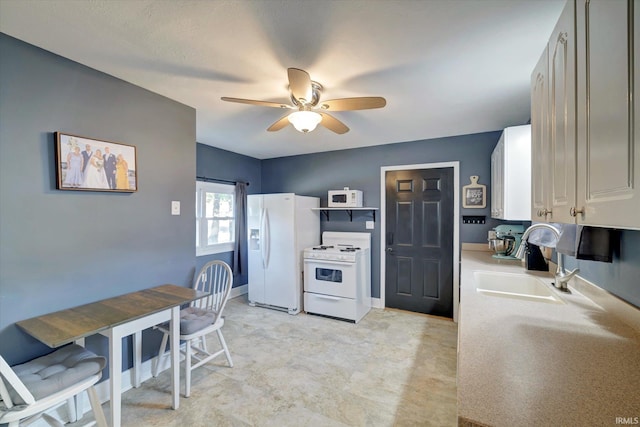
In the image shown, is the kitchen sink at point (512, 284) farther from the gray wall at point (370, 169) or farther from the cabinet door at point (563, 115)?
the gray wall at point (370, 169)

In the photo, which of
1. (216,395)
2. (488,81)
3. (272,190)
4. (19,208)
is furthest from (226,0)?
(272,190)

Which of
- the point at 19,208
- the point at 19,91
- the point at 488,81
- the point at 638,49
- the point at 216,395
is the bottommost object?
the point at 216,395

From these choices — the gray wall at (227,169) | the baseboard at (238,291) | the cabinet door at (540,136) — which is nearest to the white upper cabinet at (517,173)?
the cabinet door at (540,136)

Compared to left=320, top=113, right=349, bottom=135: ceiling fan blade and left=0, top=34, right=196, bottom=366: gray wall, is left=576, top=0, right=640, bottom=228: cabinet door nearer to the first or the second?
left=320, top=113, right=349, bottom=135: ceiling fan blade

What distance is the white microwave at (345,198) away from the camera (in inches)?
150

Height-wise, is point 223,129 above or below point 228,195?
above

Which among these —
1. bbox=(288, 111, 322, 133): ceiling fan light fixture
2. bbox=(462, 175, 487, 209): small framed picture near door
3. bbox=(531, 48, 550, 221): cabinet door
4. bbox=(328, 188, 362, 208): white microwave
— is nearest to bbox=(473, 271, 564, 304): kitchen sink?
bbox=(531, 48, 550, 221): cabinet door

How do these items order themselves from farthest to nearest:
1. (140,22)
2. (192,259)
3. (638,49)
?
(192,259) < (140,22) < (638,49)

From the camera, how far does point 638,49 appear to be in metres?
0.63

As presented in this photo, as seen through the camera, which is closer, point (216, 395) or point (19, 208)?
A: point (19, 208)

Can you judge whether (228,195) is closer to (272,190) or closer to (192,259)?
(272,190)

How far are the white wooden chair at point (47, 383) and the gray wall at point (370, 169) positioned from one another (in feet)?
10.4

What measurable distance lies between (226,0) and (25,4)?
98cm

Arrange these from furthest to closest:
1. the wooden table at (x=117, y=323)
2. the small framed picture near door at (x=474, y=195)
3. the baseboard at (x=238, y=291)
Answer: the baseboard at (x=238, y=291), the small framed picture near door at (x=474, y=195), the wooden table at (x=117, y=323)
